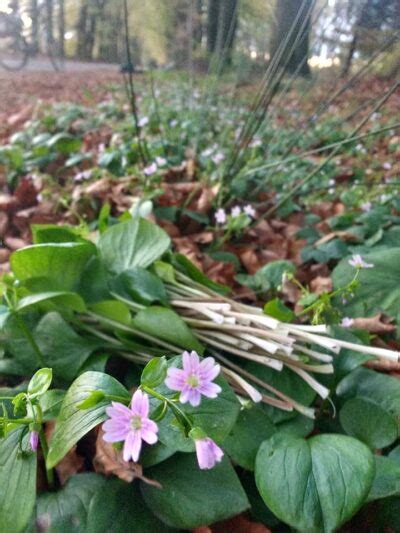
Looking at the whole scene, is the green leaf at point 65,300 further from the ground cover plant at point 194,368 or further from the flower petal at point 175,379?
the flower petal at point 175,379

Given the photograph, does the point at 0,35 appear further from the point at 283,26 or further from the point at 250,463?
the point at 250,463

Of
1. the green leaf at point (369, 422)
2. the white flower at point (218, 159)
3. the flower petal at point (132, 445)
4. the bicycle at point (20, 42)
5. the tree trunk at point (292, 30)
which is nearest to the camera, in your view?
the flower petal at point (132, 445)

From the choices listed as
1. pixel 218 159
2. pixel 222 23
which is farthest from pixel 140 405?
pixel 222 23

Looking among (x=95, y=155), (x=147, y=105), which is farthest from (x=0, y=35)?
(x=95, y=155)

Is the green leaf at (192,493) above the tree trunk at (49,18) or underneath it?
underneath

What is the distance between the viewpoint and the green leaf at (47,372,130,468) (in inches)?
21.3

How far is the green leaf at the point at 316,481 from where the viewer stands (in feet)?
1.86

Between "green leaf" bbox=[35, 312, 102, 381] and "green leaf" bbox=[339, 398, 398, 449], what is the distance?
0.47 m

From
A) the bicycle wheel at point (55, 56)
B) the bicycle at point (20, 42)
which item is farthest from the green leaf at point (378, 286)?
the bicycle wheel at point (55, 56)

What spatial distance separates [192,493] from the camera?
0.64 m

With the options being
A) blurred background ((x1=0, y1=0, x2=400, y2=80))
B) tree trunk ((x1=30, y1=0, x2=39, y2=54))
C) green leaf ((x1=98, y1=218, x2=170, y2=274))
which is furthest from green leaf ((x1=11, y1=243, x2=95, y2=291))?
tree trunk ((x1=30, y1=0, x2=39, y2=54))

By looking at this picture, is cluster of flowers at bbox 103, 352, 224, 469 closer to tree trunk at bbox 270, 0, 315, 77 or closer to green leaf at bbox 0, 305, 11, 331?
green leaf at bbox 0, 305, 11, 331

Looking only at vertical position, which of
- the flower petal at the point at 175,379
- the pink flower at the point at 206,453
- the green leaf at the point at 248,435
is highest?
the flower petal at the point at 175,379

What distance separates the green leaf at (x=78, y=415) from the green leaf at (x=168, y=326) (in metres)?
0.26
